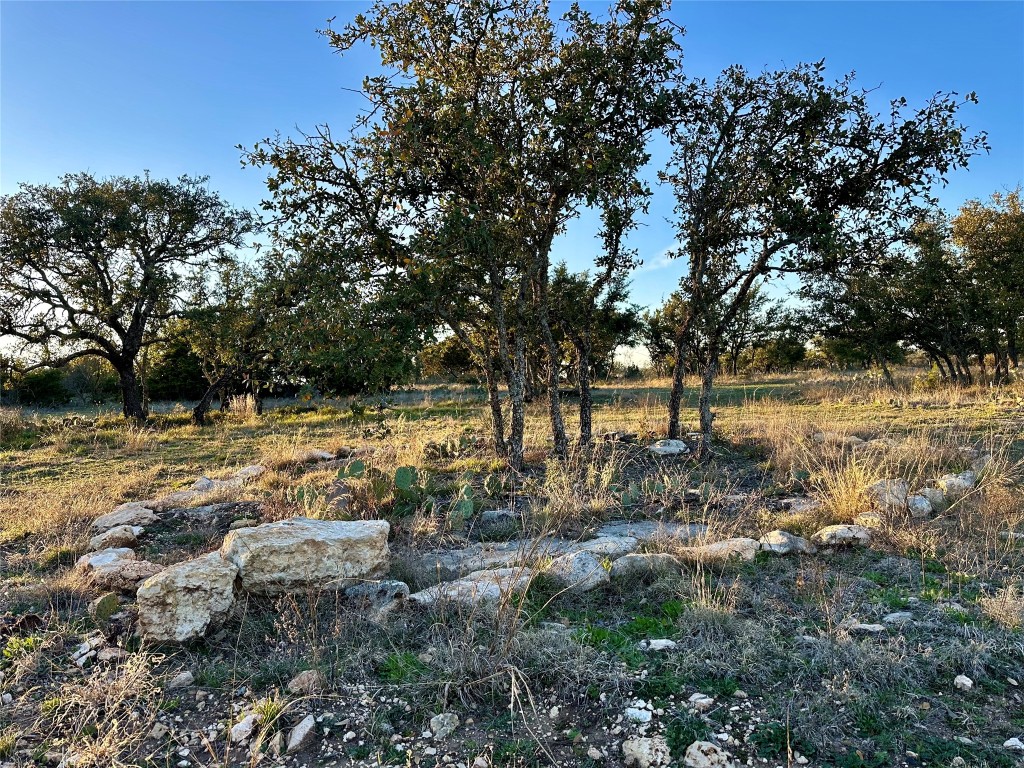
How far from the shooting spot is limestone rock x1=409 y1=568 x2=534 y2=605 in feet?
12.6

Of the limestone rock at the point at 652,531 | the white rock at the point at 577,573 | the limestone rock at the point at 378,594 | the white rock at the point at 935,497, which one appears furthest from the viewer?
the white rock at the point at 935,497

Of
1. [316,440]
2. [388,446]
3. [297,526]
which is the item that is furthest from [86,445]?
[297,526]

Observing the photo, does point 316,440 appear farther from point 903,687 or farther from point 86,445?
point 903,687

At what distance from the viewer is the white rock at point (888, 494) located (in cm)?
580

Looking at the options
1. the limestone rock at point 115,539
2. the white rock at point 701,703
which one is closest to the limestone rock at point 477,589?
the white rock at point 701,703

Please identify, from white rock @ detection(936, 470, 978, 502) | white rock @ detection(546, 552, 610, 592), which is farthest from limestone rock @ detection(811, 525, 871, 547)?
white rock @ detection(546, 552, 610, 592)

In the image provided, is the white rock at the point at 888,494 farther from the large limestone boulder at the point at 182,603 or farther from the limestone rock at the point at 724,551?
the large limestone boulder at the point at 182,603

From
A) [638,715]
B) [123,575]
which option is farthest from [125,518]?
[638,715]

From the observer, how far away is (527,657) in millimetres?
3273

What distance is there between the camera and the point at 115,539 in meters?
5.75

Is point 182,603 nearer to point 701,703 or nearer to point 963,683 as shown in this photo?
point 701,703

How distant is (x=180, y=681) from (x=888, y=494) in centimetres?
598

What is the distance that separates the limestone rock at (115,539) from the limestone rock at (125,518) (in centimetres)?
55

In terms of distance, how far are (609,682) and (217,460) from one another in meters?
10.1
